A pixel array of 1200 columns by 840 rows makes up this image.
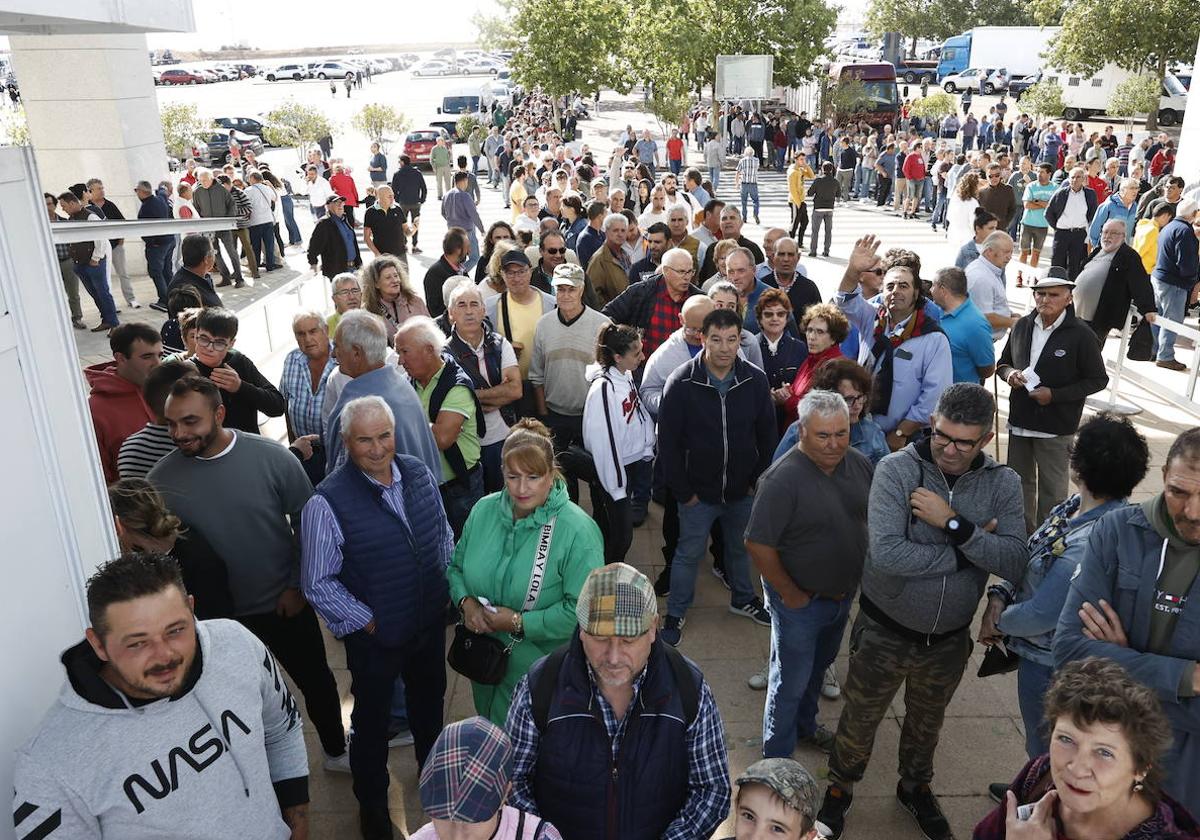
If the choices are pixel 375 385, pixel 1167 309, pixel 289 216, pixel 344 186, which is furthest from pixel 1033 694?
pixel 289 216

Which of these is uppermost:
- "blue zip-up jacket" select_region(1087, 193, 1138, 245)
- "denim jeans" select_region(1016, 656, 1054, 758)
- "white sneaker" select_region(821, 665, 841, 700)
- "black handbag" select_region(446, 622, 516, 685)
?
"blue zip-up jacket" select_region(1087, 193, 1138, 245)

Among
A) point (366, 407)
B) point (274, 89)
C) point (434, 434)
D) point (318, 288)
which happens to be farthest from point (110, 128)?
point (274, 89)

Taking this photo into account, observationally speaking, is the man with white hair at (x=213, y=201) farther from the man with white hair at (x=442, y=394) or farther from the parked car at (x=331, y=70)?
the parked car at (x=331, y=70)

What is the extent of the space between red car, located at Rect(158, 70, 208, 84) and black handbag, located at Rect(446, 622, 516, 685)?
74.2 m

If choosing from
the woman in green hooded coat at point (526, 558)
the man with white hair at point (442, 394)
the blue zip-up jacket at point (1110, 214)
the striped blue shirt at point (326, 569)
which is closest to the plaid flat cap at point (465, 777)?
the woman in green hooded coat at point (526, 558)

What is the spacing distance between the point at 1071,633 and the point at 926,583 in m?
0.57

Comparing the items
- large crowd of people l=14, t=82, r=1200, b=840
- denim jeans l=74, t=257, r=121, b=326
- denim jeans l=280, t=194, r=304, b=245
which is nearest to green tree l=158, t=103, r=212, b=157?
denim jeans l=280, t=194, r=304, b=245

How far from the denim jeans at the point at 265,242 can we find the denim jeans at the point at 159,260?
2.19m

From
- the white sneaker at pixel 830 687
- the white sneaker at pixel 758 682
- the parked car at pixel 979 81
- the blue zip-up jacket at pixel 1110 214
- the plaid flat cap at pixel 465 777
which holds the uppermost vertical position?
the parked car at pixel 979 81

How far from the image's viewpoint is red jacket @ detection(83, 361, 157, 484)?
4531 millimetres

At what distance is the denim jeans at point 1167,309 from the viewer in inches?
382

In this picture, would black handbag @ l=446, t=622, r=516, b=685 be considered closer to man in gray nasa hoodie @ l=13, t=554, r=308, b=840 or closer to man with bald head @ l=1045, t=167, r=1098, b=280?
man in gray nasa hoodie @ l=13, t=554, r=308, b=840

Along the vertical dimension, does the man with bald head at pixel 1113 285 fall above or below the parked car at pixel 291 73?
below

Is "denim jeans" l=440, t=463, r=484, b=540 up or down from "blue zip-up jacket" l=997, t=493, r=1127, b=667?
down
